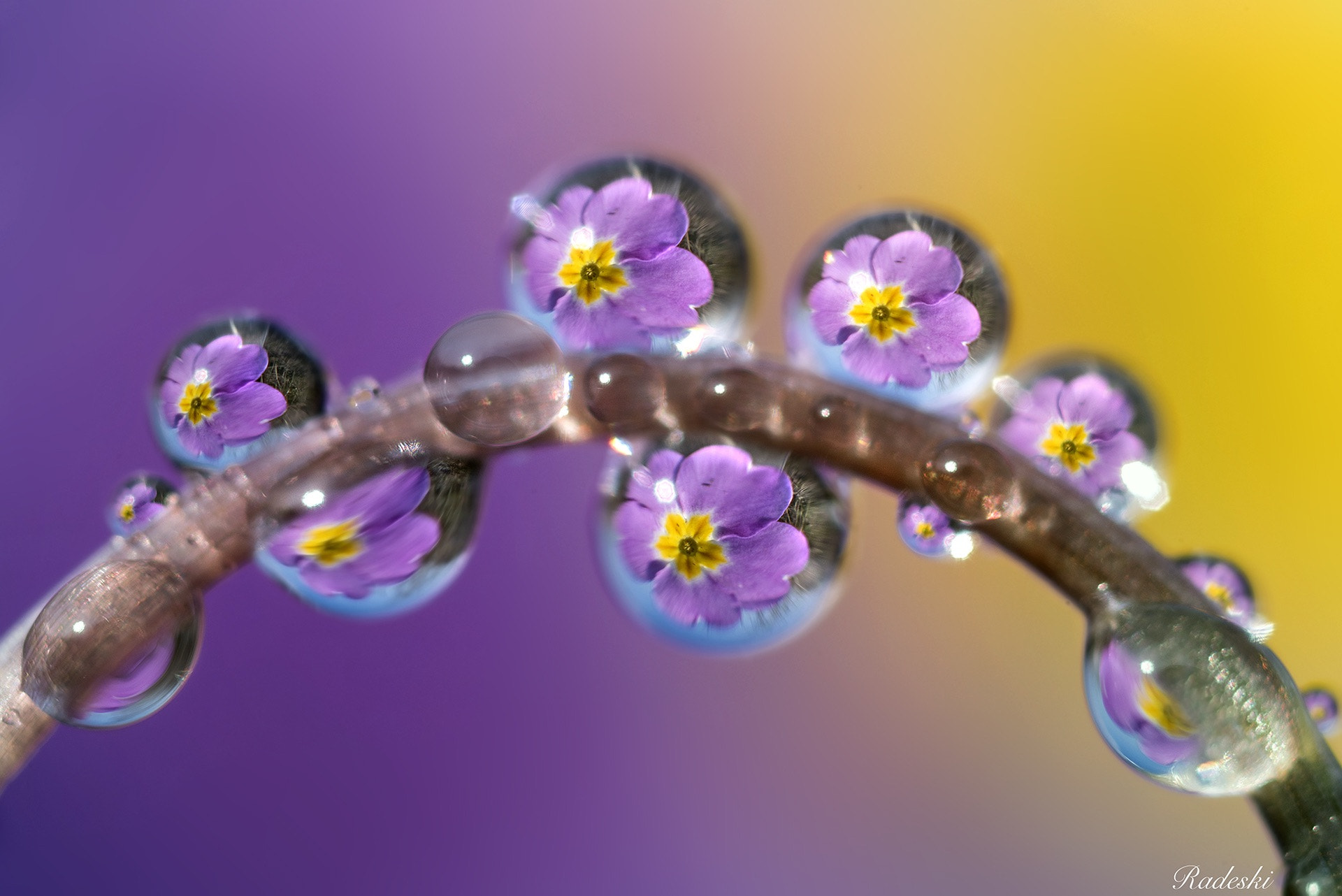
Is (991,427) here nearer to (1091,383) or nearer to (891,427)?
(1091,383)

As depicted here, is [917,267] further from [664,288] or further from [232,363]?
[232,363]

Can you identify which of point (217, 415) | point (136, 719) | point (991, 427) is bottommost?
point (136, 719)

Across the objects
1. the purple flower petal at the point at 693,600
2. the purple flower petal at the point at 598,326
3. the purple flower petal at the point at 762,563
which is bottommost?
the purple flower petal at the point at 693,600

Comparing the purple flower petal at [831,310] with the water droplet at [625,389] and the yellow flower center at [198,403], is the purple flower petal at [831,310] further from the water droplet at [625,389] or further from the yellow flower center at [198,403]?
the yellow flower center at [198,403]

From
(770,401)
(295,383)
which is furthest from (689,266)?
(295,383)

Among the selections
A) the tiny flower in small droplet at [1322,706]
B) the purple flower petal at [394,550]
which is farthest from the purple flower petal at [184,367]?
the tiny flower in small droplet at [1322,706]
